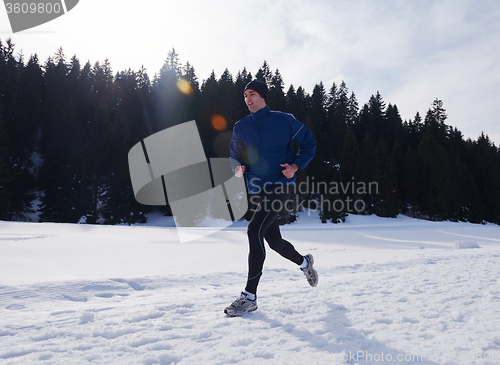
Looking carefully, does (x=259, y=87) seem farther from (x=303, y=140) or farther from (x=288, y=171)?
(x=288, y=171)

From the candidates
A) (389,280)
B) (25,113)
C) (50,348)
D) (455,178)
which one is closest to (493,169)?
(455,178)

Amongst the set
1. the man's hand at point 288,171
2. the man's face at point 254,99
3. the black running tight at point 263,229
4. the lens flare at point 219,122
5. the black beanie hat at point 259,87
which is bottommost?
the black running tight at point 263,229

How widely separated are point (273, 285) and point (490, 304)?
2025 mm

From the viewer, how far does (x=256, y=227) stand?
2.61 m

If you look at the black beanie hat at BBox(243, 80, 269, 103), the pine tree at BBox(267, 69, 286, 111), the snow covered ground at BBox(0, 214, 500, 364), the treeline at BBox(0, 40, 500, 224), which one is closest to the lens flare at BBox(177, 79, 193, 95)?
the treeline at BBox(0, 40, 500, 224)

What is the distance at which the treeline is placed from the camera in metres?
25.6

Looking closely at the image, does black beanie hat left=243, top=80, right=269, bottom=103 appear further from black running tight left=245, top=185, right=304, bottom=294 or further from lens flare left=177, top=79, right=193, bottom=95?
lens flare left=177, top=79, right=193, bottom=95

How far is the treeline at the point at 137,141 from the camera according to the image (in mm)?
25625

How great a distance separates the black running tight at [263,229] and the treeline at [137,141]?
70.7ft

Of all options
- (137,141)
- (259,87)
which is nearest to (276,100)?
(137,141)

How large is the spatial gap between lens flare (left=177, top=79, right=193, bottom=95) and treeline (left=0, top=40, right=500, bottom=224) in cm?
15

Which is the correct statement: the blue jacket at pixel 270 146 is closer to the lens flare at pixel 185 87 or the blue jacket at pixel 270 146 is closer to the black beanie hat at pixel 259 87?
the black beanie hat at pixel 259 87

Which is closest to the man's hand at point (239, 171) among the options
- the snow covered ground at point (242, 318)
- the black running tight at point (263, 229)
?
the black running tight at point (263, 229)

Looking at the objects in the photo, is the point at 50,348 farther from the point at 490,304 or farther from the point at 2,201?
the point at 2,201
